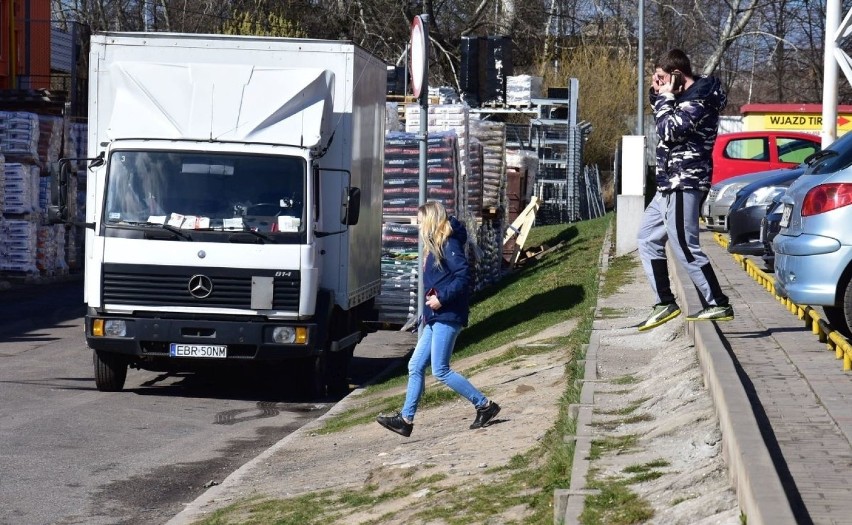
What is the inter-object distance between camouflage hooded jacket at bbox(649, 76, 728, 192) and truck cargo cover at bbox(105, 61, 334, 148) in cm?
427

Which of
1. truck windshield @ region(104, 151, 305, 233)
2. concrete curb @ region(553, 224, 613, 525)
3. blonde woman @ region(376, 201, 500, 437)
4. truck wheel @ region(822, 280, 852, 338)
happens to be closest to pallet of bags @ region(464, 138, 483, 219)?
truck windshield @ region(104, 151, 305, 233)

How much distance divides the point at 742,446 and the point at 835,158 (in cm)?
456

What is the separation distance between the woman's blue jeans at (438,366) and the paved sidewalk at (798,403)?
1822mm

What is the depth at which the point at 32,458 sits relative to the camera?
920 cm

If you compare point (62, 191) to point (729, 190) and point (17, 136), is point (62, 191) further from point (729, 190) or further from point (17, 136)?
point (17, 136)

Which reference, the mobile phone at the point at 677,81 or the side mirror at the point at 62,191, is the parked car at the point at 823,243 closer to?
the mobile phone at the point at 677,81

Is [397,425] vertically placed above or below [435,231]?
below

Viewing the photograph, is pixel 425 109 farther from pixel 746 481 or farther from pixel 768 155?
pixel 768 155

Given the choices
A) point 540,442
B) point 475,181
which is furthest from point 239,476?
point 475,181

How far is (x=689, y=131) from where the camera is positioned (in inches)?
346

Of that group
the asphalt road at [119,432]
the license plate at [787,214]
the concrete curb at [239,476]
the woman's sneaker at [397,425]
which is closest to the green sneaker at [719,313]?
the license plate at [787,214]

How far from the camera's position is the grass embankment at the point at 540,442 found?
6.54 m

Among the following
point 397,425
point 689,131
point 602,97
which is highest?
point 602,97

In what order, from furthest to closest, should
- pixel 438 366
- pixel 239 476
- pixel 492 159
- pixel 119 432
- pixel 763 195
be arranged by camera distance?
pixel 492 159 < pixel 763 195 < pixel 119 432 < pixel 438 366 < pixel 239 476
